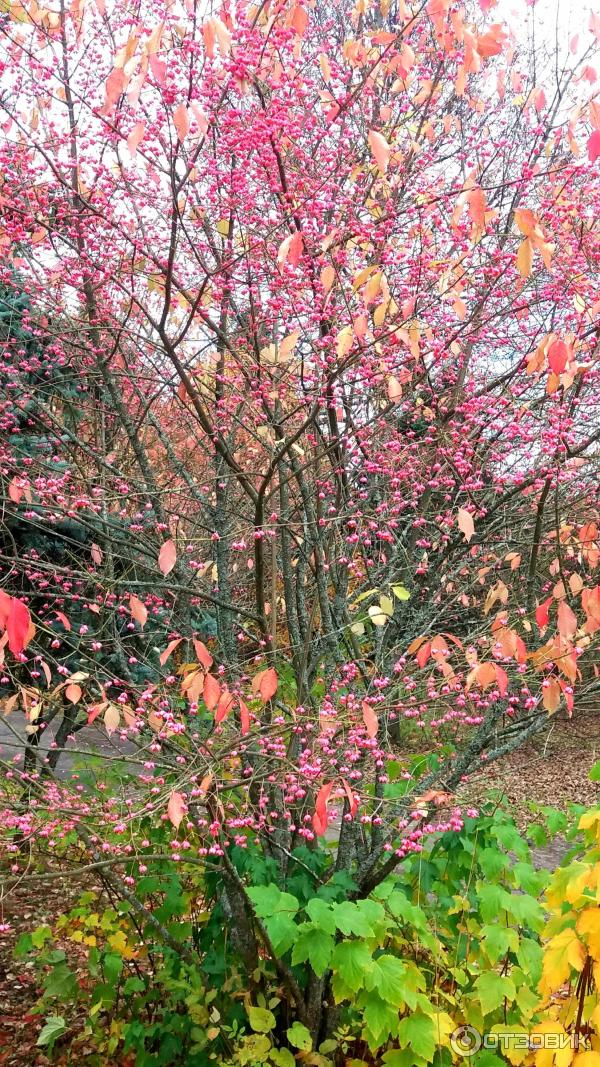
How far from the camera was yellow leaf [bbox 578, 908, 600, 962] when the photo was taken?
1565 mm

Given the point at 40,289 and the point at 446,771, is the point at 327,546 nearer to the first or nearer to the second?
the point at 446,771

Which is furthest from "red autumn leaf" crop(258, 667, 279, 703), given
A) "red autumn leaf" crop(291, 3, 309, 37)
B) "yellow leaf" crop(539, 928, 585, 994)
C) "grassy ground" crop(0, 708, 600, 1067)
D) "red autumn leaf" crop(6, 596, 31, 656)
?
"red autumn leaf" crop(291, 3, 309, 37)

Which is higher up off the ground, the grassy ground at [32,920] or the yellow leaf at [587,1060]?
the yellow leaf at [587,1060]

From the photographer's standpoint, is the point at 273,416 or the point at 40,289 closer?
the point at 273,416

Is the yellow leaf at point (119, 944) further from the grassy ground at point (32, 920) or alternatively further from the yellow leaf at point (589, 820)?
the yellow leaf at point (589, 820)

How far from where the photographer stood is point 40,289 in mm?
4137

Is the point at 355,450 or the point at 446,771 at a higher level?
the point at 355,450

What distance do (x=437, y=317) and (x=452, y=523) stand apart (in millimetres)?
1042

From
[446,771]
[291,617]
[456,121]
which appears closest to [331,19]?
[456,121]

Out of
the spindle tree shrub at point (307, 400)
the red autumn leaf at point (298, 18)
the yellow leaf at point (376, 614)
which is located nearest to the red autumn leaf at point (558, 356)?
the spindle tree shrub at point (307, 400)

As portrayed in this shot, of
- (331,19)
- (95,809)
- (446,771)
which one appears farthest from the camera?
(331,19)

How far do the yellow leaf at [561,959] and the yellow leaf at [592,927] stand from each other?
0.24ft

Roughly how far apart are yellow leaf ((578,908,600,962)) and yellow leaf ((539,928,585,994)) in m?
0.07

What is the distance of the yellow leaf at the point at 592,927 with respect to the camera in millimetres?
1565
